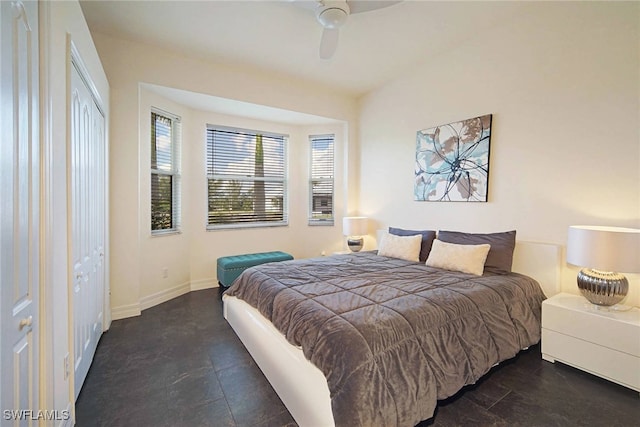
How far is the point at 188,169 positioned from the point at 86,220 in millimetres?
2172

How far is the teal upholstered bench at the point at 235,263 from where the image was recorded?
3.92 meters

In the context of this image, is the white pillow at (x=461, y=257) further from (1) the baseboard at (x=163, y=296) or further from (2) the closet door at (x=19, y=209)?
(1) the baseboard at (x=163, y=296)

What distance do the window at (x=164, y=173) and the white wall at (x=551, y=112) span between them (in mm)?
3397

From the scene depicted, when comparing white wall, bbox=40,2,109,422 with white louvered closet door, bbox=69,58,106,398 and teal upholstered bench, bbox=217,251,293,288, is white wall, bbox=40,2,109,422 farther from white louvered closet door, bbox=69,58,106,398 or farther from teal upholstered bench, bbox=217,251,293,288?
teal upholstered bench, bbox=217,251,293,288

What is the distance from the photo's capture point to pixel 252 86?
3.88m

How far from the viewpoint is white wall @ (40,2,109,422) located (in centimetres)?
132

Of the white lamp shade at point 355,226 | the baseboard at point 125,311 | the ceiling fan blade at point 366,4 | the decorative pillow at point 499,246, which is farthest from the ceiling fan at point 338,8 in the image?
the baseboard at point 125,311

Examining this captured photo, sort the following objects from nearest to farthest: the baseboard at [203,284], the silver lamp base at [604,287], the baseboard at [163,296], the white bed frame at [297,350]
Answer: the white bed frame at [297,350]
the silver lamp base at [604,287]
the baseboard at [163,296]
the baseboard at [203,284]

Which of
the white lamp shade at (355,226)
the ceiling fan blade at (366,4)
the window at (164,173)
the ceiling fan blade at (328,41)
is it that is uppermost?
the ceiling fan blade at (366,4)

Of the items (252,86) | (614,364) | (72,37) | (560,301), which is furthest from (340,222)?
(72,37)

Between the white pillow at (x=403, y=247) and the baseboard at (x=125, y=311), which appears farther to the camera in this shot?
the white pillow at (x=403, y=247)

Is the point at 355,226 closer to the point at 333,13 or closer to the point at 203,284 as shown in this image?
the point at 203,284

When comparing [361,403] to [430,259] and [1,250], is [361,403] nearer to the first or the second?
[1,250]

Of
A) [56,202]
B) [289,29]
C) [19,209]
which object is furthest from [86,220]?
[289,29]
